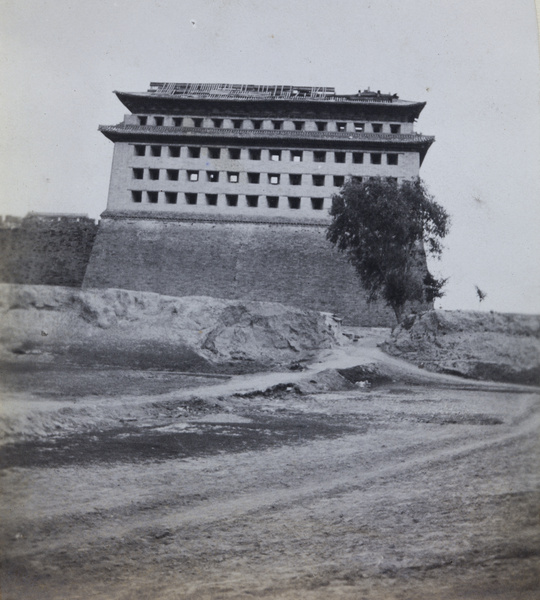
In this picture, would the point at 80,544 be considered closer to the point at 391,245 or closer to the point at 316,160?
the point at 391,245

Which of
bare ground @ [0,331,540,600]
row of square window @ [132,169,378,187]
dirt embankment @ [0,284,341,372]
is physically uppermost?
→ row of square window @ [132,169,378,187]

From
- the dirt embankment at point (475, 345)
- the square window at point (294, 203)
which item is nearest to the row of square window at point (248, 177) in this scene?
the square window at point (294, 203)

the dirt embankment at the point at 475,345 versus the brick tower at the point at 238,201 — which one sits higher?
the brick tower at the point at 238,201

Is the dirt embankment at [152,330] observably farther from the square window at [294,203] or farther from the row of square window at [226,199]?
the square window at [294,203]

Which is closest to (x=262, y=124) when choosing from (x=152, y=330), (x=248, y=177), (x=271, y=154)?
(x=271, y=154)

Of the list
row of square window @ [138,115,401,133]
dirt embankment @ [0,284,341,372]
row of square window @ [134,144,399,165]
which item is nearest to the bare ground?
dirt embankment @ [0,284,341,372]

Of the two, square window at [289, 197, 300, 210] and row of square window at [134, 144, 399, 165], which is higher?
row of square window at [134, 144, 399, 165]

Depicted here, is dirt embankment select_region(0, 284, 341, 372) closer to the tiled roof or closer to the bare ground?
the bare ground
